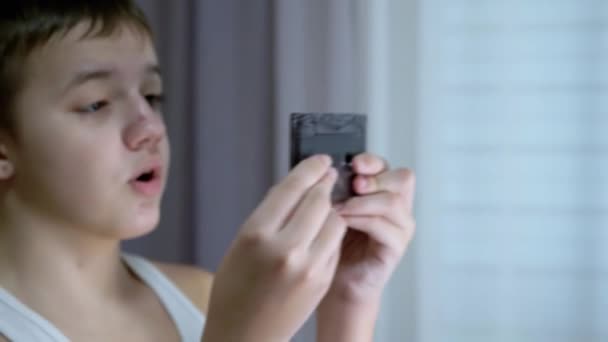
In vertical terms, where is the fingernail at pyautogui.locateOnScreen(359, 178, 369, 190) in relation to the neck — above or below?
above

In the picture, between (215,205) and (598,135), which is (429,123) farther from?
(215,205)

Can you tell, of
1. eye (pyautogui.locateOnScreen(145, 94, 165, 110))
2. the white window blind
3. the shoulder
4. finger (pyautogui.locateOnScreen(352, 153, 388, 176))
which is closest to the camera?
finger (pyautogui.locateOnScreen(352, 153, 388, 176))

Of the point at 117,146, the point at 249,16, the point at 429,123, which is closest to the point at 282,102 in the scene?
the point at 249,16

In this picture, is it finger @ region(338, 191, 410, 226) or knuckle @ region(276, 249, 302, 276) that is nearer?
knuckle @ region(276, 249, 302, 276)

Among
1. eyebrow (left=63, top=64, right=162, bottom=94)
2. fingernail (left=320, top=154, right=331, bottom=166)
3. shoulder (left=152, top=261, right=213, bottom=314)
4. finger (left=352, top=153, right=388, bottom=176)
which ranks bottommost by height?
shoulder (left=152, top=261, right=213, bottom=314)

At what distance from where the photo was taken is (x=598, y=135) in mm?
1194

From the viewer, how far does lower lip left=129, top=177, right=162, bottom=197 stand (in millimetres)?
850

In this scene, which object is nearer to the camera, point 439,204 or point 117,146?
point 117,146

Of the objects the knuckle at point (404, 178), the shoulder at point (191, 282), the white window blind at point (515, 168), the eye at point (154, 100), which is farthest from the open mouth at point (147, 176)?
the white window blind at point (515, 168)

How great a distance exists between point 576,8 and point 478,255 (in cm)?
52

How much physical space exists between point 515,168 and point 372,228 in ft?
1.72

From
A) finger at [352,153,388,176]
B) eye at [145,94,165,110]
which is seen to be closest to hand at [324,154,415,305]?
finger at [352,153,388,176]

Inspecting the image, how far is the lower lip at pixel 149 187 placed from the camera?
850 millimetres

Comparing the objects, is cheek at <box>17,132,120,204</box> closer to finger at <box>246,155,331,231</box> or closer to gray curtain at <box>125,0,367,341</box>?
finger at <box>246,155,331,231</box>
